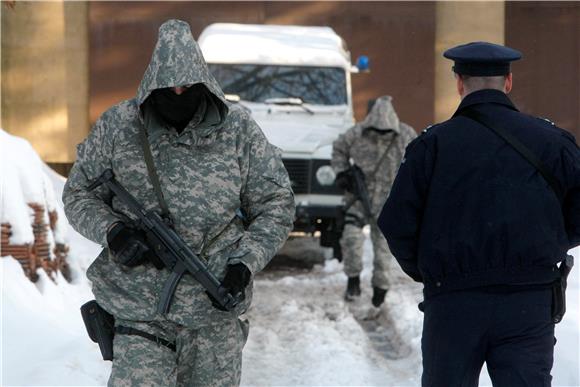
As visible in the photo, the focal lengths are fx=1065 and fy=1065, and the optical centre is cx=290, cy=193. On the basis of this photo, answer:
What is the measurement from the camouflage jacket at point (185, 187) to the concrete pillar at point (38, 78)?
13527 mm

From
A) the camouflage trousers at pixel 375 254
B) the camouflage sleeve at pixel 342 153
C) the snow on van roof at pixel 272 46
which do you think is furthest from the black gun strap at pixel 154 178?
the snow on van roof at pixel 272 46

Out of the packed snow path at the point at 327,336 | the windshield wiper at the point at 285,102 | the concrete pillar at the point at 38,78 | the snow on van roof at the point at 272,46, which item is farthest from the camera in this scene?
the concrete pillar at the point at 38,78

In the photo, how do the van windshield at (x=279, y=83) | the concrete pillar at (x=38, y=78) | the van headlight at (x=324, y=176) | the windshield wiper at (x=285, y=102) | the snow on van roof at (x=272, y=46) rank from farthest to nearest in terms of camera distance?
the concrete pillar at (x=38, y=78)
the snow on van roof at (x=272, y=46)
the van windshield at (x=279, y=83)
the windshield wiper at (x=285, y=102)
the van headlight at (x=324, y=176)

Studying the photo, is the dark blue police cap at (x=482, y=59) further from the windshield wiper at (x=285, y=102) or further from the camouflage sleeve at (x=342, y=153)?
A: the windshield wiper at (x=285, y=102)

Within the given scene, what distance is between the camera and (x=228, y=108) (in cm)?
389

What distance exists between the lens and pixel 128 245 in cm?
366

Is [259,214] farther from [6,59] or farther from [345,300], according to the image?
[6,59]

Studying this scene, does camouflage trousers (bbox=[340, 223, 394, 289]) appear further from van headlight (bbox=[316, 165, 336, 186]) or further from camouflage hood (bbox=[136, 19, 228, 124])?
camouflage hood (bbox=[136, 19, 228, 124])

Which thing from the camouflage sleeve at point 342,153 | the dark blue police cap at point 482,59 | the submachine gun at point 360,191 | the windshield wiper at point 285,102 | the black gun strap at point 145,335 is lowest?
the submachine gun at point 360,191

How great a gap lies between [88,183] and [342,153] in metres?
5.58

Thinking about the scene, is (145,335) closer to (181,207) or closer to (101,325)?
(101,325)

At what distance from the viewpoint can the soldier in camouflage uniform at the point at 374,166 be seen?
9.05m

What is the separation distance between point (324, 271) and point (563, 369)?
18.0 ft

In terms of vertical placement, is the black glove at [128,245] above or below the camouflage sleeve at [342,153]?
above
